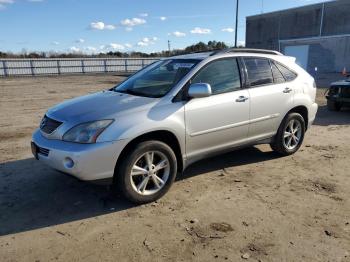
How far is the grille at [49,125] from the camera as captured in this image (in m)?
4.32

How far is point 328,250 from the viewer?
3404 mm

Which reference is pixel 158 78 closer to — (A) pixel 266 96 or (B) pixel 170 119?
(B) pixel 170 119

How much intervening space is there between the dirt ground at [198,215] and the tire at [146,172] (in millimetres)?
157

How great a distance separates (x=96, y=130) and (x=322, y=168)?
3.64 meters

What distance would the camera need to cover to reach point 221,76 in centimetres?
509

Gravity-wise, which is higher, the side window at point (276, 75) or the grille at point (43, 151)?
the side window at point (276, 75)

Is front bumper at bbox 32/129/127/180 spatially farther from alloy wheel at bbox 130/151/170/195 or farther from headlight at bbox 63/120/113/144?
alloy wheel at bbox 130/151/170/195

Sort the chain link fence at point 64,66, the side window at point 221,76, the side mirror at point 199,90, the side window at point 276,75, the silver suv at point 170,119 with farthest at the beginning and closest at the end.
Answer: the chain link fence at point 64,66, the side window at point 276,75, the side window at point 221,76, the side mirror at point 199,90, the silver suv at point 170,119

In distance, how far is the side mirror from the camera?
4527 millimetres

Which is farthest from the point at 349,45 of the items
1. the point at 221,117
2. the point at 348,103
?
the point at 221,117

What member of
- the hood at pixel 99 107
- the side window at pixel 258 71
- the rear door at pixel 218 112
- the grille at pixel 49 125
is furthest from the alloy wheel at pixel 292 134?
the grille at pixel 49 125

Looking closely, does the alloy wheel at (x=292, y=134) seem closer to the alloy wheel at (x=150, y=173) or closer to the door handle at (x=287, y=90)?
the door handle at (x=287, y=90)

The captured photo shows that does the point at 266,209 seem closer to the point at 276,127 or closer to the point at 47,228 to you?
the point at 276,127

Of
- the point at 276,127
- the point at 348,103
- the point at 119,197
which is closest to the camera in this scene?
the point at 119,197
